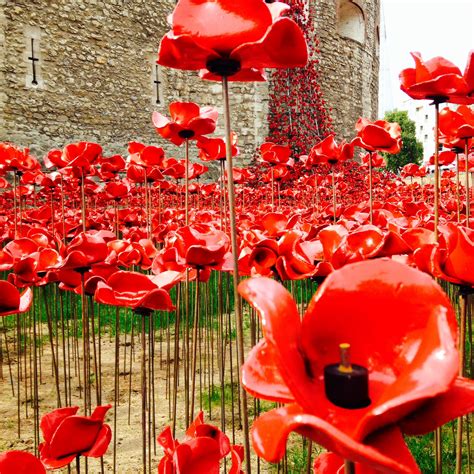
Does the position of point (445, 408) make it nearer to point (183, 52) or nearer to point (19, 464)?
point (19, 464)

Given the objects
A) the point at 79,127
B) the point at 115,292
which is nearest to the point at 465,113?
the point at 115,292

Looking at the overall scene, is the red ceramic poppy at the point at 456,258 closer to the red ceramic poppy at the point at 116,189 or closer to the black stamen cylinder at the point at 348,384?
the black stamen cylinder at the point at 348,384

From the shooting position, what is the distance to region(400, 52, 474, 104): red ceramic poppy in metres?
0.97

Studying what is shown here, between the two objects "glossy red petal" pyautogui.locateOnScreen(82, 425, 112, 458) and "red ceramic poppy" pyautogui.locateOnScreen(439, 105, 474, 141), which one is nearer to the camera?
"glossy red petal" pyautogui.locateOnScreen(82, 425, 112, 458)

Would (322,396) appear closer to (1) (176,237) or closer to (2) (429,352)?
(2) (429,352)

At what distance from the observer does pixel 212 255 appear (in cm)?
108

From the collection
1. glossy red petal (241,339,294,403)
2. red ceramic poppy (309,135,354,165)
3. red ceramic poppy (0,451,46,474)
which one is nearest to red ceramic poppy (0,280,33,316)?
red ceramic poppy (0,451,46,474)

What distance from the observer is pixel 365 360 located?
1.27 feet

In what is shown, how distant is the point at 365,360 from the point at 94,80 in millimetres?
9643

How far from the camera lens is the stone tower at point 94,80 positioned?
8195 mm

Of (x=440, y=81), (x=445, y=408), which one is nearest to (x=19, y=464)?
(x=445, y=408)

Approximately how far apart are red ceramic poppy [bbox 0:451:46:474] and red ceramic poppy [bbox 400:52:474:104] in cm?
89

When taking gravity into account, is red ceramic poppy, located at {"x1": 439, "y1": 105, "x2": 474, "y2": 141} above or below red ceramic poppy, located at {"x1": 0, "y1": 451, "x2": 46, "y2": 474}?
above

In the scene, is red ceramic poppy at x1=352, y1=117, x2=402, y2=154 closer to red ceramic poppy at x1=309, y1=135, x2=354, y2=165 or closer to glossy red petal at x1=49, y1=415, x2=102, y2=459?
red ceramic poppy at x1=309, y1=135, x2=354, y2=165
